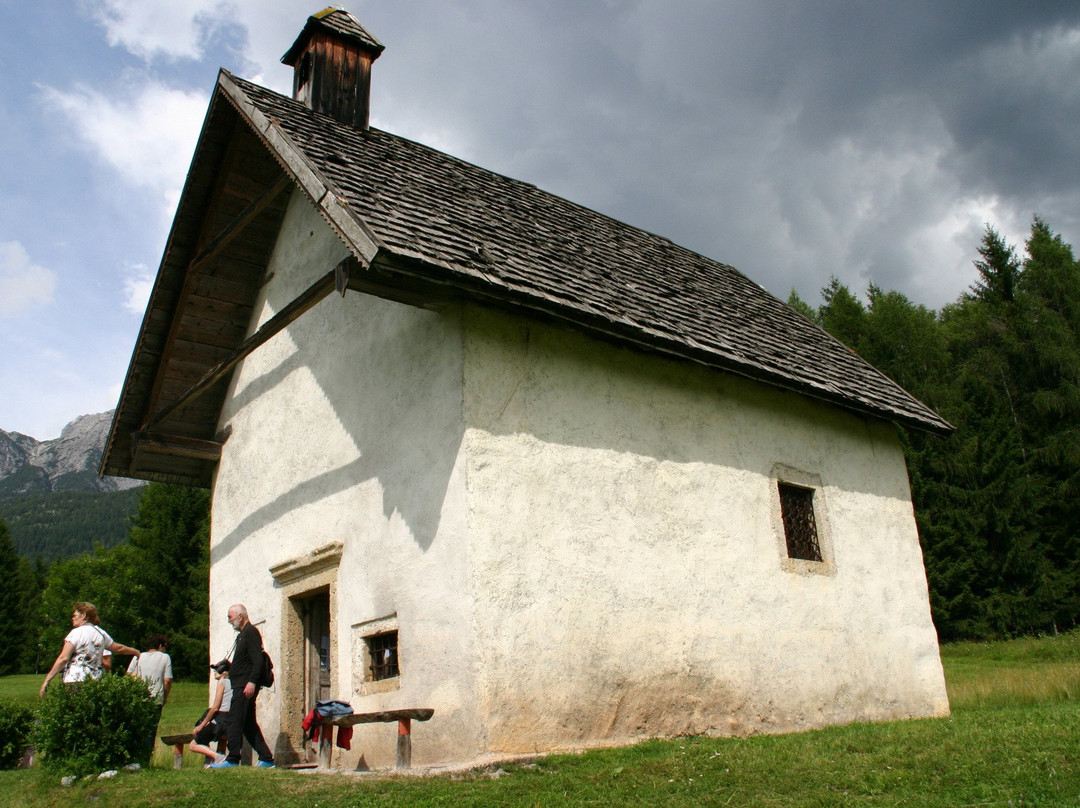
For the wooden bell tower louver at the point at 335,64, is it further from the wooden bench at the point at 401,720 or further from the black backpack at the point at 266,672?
the wooden bench at the point at 401,720

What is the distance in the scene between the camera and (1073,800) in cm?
443

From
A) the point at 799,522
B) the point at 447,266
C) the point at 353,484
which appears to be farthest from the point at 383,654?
the point at 799,522

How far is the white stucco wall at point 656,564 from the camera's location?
6868 millimetres

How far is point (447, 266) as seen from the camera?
669 cm

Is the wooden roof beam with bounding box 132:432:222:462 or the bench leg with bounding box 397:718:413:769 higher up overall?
the wooden roof beam with bounding box 132:432:222:462

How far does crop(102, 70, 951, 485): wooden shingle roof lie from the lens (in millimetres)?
7141

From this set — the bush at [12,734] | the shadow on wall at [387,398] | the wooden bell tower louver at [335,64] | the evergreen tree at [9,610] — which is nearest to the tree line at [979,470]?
the evergreen tree at [9,610]

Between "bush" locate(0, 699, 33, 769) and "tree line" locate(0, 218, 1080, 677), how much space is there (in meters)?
24.8

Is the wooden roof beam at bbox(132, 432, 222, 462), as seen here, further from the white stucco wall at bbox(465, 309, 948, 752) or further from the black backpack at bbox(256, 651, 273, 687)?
the white stucco wall at bbox(465, 309, 948, 752)

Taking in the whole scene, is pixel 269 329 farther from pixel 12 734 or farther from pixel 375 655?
pixel 12 734

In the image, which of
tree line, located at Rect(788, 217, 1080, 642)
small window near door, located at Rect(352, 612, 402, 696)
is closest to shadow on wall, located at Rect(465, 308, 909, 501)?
small window near door, located at Rect(352, 612, 402, 696)

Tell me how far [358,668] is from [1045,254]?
110ft

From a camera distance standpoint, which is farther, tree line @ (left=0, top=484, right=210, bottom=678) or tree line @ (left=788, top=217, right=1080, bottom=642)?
tree line @ (left=0, top=484, right=210, bottom=678)

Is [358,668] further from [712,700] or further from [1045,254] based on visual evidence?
[1045,254]
